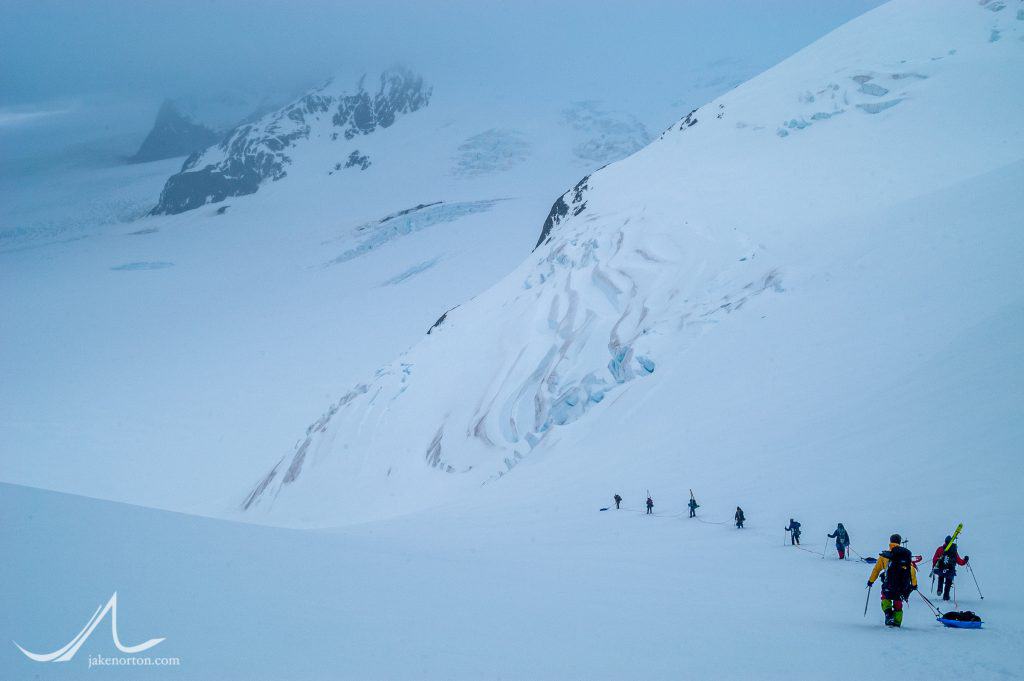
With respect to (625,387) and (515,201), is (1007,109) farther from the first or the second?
(515,201)

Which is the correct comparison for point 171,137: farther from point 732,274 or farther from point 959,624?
point 959,624

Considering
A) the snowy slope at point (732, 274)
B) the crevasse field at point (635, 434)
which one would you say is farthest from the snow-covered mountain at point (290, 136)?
the snowy slope at point (732, 274)

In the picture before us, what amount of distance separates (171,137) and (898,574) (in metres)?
198

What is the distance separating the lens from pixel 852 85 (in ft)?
119

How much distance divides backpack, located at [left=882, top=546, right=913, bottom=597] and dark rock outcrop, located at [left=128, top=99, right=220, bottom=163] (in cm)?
18352

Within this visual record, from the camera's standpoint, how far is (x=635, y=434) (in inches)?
731

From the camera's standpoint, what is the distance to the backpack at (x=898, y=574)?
6.38 metres

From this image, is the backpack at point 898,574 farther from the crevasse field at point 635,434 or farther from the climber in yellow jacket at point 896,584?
the crevasse field at point 635,434

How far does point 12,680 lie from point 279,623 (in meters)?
1.53

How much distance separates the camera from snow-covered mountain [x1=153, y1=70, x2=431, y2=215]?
406 feet

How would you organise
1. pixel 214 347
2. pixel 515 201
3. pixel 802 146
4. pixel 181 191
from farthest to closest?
pixel 181 191, pixel 515 201, pixel 214 347, pixel 802 146

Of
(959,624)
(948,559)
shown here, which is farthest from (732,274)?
(959,624)

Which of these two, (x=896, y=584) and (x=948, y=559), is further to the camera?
(x=948, y=559)

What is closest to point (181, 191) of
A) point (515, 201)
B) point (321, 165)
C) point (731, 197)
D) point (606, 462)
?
point (321, 165)
